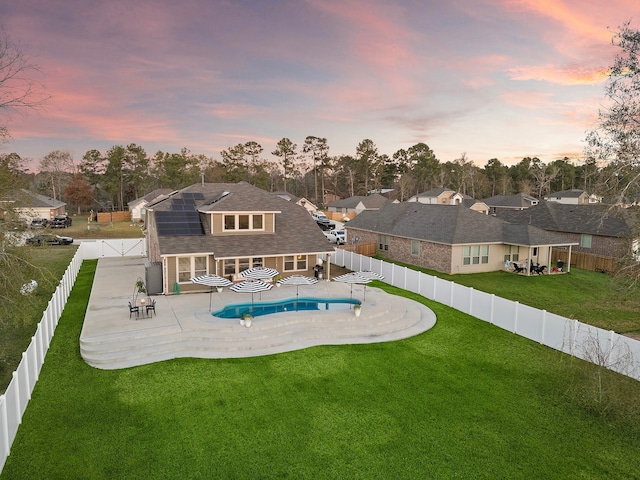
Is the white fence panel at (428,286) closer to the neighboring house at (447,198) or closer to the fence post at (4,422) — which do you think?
the fence post at (4,422)

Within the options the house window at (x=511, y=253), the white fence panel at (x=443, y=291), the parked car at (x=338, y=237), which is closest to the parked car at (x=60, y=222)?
the parked car at (x=338, y=237)

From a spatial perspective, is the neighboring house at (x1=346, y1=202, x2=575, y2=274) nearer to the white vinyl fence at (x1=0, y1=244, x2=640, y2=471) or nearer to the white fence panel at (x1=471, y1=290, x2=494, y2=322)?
the white vinyl fence at (x1=0, y1=244, x2=640, y2=471)

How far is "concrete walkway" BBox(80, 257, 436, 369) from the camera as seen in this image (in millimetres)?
14602

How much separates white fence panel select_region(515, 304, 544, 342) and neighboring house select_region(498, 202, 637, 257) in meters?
19.1

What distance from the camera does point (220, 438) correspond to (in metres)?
9.71

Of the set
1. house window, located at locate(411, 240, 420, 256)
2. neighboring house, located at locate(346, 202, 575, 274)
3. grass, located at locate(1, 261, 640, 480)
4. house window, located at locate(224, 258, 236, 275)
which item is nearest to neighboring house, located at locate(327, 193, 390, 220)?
neighboring house, located at locate(346, 202, 575, 274)

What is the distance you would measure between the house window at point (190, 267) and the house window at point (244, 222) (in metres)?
2.71

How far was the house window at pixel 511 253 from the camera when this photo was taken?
31.9 m

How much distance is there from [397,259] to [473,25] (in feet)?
62.7

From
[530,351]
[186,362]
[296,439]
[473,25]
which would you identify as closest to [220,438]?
[296,439]

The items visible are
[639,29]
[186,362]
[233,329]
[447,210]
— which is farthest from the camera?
[447,210]

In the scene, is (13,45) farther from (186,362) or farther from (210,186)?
(210,186)

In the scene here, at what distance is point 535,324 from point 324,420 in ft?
35.7

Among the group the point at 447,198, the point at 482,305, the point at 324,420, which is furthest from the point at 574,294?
the point at 447,198
